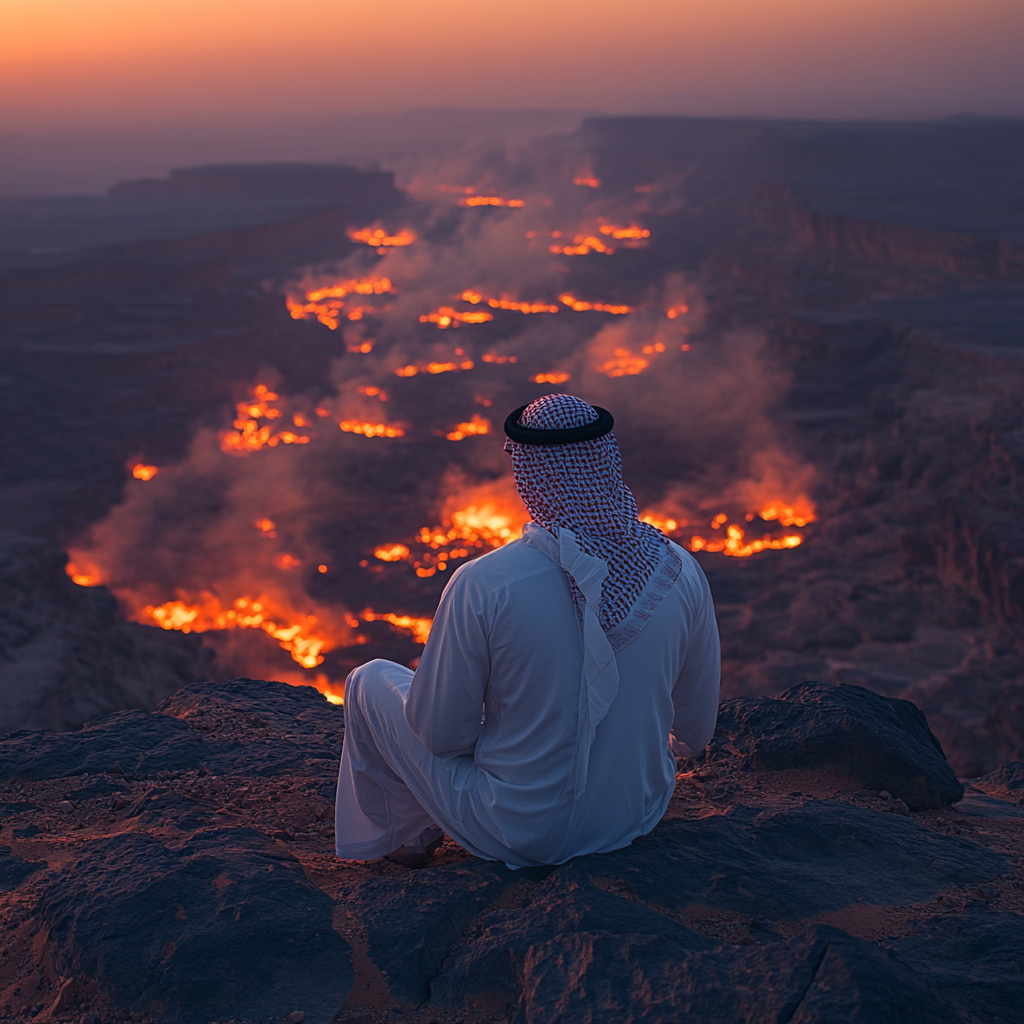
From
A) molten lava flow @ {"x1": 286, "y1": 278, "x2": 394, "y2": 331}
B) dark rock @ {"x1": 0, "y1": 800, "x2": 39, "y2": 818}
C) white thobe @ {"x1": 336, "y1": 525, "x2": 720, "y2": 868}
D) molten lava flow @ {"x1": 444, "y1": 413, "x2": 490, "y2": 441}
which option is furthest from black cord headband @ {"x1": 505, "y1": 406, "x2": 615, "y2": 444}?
molten lava flow @ {"x1": 286, "y1": 278, "x2": 394, "y2": 331}

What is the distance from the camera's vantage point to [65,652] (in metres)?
10.8

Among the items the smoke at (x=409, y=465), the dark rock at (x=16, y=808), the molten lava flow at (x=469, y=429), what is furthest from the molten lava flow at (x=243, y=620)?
the dark rock at (x=16, y=808)

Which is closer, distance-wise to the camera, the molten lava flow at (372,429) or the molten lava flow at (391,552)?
the molten lava flow at (391,552)

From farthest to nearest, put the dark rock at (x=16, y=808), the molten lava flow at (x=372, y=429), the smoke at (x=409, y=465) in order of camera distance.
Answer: the molten lava flow at (x=372, y=429) < the smoke at (x=409, y=465) < the dark rock at (x=16, y=808)

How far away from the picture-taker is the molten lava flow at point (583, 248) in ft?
198

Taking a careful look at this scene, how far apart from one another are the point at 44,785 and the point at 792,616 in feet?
46.4

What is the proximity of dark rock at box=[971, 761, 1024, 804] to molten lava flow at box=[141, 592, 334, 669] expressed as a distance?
1255 centimetres

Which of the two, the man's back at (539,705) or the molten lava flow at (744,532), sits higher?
the man's back at (539,705)

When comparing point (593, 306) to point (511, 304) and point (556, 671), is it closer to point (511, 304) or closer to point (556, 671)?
point (511, 304)

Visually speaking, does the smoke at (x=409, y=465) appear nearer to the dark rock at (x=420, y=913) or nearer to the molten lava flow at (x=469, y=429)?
the molten lava flow at (x=469, y=429)

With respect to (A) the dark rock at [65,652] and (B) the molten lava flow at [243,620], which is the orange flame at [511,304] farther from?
(A) the dark rock at [65,652]

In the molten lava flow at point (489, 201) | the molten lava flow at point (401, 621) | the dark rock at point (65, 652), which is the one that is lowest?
the molten lava flow at point (489, 201)

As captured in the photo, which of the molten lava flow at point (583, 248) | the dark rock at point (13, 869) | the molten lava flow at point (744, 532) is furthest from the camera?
the molten lava flow at point (583, 248)

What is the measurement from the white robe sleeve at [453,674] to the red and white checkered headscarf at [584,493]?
333 mm
